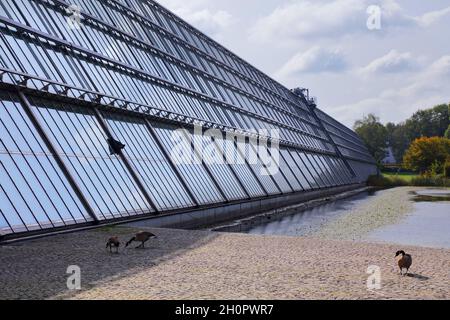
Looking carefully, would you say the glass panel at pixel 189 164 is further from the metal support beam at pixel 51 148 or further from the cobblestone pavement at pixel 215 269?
the cobblestone pavement at pixel 215 269

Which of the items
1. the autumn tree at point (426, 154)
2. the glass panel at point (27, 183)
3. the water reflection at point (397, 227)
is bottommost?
the water reflection at point (397, 227)

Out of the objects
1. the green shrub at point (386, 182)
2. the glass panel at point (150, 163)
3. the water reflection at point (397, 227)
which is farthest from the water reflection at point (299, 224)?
the green shrub at point (386, 182)

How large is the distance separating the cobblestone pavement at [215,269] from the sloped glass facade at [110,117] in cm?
311

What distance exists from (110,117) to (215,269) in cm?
1772

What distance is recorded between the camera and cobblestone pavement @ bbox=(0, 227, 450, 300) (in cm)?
1280

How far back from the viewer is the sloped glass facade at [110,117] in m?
23.2

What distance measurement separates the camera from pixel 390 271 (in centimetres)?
1596

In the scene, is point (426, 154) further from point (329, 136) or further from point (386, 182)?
point (329, 136)

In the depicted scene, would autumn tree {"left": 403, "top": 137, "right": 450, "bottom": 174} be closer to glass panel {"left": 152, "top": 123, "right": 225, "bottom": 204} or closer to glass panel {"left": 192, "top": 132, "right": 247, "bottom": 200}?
glass panel {"left": 192, "top": 132, "right": 247, "bottom": 200}

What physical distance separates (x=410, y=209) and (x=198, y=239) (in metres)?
33.3

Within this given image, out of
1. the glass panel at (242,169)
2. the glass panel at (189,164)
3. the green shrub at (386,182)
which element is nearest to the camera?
the glass panel at (189,164)

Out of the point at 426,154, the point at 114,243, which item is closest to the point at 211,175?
the point at 114,243

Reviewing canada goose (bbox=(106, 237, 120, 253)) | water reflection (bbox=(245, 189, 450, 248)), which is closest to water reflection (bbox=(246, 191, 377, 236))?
water reflection (bbox=(245, 189, 450, 248))

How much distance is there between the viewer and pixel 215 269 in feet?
51.4
